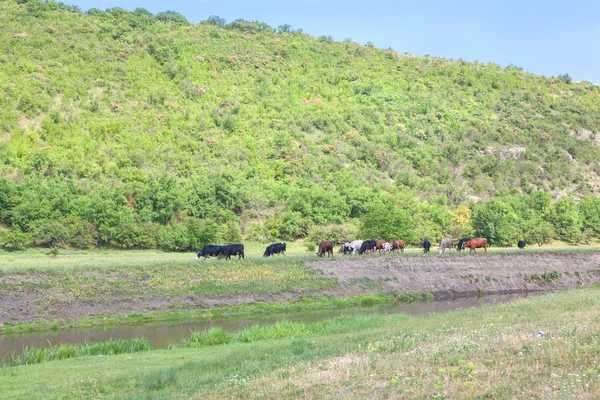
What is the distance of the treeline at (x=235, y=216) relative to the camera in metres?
65.1

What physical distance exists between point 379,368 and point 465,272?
4470 cm

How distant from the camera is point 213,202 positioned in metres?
82.8

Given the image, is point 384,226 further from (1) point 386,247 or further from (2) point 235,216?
(2) point 235,216

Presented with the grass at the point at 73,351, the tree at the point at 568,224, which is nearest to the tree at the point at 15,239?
the grass at the point at 73,351

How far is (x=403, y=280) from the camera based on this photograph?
172ft

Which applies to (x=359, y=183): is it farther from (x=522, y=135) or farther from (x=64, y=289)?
(x=64, y=289)

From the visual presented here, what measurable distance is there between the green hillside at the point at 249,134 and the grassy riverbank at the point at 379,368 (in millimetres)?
45623

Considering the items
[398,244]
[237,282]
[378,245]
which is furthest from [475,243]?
[237,282]

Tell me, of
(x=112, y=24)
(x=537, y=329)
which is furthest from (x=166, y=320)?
(x=112, y=24)

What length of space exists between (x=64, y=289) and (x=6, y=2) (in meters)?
118

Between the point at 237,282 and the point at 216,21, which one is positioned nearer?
the point at 237,282

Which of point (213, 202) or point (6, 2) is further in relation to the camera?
point (6, 2)

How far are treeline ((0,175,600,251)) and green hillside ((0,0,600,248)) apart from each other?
0.25 m

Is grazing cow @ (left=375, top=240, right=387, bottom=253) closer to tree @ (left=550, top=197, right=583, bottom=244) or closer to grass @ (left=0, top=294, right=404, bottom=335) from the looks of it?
grass @ (left=0, top=294, right=404, bottom=335)
